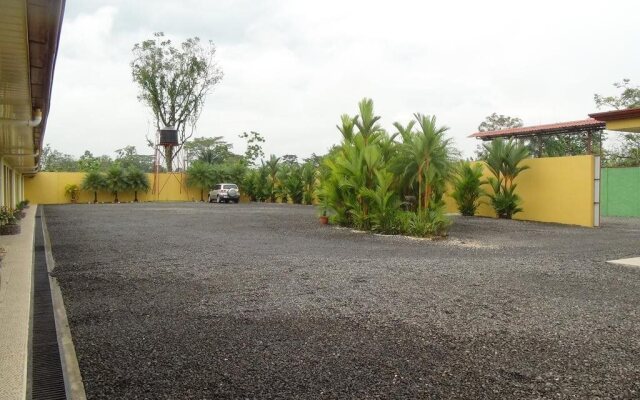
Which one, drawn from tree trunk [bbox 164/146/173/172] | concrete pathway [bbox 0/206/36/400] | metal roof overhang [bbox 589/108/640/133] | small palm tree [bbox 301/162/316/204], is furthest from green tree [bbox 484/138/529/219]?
tree trunk [bbox 164/146/173/172]

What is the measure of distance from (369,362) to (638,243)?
390 inches

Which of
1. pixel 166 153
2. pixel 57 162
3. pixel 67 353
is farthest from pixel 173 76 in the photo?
pixel 67 353

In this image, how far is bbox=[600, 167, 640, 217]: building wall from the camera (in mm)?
19984

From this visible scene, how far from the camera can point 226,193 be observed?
3519cm

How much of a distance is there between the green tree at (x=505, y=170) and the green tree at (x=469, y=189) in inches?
25.6

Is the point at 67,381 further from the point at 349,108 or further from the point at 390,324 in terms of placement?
the point at 349,108

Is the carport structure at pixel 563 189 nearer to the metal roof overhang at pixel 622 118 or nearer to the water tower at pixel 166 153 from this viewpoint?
the metal roof overhang at pixel 622 118

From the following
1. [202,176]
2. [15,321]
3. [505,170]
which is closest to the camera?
[15,321]

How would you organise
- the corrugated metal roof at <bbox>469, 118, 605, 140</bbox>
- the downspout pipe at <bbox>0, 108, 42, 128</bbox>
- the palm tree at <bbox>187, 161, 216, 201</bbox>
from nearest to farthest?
the downspout pipe at <bbox>0, 108, 42, 128</bbox> < the corrugated metal roof at <bbox>469, 118, 605, 140</bbox> < the palm tree at <bbox>187, 161, 216, 201</bbox>

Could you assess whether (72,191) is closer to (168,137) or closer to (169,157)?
(168,137)

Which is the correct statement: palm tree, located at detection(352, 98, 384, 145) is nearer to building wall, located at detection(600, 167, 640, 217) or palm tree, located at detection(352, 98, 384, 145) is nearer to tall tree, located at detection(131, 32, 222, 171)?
building wall, located at detection(600, 167, 640, 217)

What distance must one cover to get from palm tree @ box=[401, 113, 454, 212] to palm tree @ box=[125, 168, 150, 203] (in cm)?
2760

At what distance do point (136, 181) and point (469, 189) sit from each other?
25367 millimetres

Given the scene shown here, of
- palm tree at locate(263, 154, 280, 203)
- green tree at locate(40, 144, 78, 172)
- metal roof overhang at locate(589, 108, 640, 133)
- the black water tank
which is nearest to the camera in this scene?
metal roof overhang at locate(589, 108, 640, 133)
